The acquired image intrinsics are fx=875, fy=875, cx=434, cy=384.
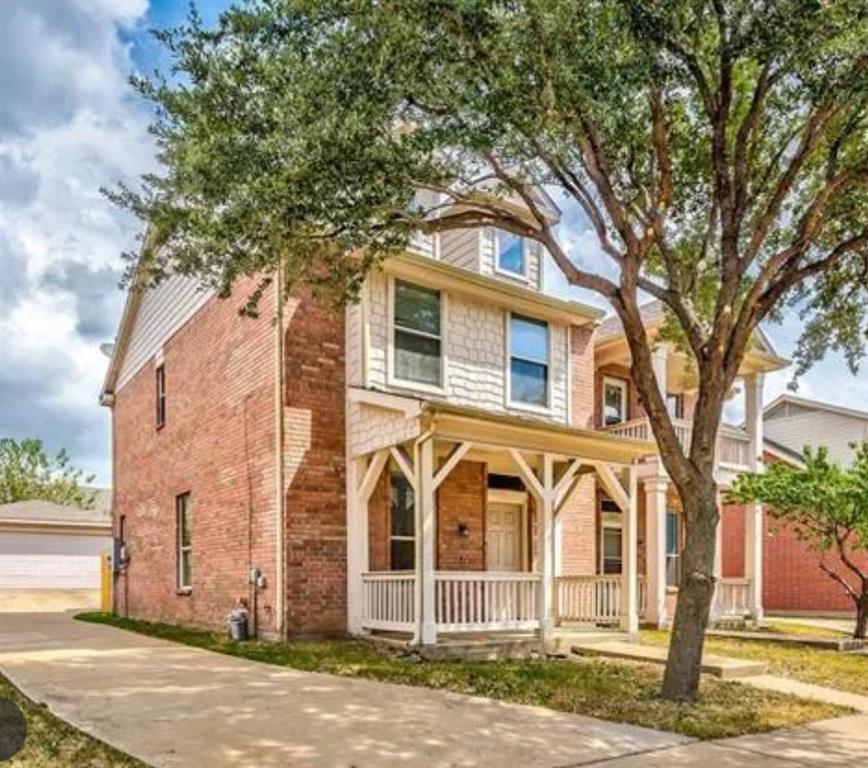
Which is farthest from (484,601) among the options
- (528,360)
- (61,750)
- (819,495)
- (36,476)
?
(36,476)

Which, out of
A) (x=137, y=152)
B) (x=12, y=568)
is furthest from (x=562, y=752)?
(x=12, y=568)

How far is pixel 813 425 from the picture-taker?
29.0 meters

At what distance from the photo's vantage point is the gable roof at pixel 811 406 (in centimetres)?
2769

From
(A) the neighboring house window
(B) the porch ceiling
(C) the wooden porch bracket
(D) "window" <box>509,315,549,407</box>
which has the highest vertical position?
(D) "window" <box>509,315,549,407</box>

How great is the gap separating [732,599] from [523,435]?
29.7 feet

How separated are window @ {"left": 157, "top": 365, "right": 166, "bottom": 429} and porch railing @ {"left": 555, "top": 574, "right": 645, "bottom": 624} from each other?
29.2 ft

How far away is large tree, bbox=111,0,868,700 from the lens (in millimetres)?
7996

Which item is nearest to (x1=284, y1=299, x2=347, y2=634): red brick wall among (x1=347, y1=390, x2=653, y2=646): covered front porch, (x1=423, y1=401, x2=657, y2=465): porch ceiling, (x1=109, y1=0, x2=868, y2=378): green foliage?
(x1=347, y1=390, x2=653, y2=646): covered front porch

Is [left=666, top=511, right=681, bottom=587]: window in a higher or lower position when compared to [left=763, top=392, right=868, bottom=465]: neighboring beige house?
lower

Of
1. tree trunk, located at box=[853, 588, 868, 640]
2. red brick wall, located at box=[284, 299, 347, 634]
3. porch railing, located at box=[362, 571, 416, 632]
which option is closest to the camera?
porch railing, located at box=[362, 571, 416, 632]

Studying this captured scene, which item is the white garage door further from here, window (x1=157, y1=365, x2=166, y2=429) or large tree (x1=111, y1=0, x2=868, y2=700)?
large tree (x1=111, y1=0, x2=868, y2=700)

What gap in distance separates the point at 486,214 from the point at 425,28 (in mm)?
2743

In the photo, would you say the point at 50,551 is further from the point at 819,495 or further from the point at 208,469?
the point at 819,495

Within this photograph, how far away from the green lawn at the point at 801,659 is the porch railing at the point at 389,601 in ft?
14.5
